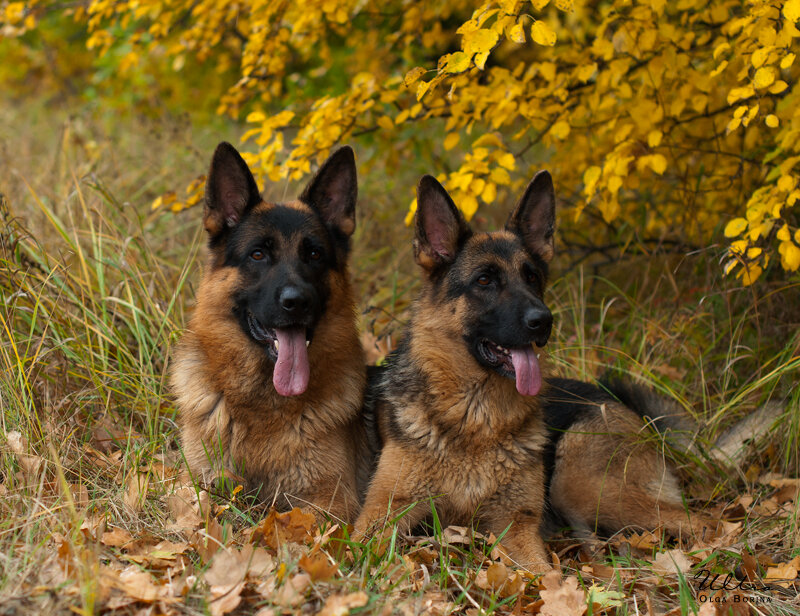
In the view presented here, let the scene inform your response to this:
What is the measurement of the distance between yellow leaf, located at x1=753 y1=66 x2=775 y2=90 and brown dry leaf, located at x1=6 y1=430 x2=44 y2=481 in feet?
12.6

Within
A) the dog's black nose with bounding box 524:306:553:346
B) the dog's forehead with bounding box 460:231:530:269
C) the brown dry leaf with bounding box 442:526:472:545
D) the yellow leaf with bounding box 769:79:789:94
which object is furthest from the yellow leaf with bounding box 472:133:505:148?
the brown dry leaf with bounding box 442:526:472:545

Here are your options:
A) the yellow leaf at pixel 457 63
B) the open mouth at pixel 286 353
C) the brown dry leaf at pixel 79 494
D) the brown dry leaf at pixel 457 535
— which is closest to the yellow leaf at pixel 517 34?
the yellow leaf at pixel 457 63

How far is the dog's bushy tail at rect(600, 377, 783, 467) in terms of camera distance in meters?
4.27

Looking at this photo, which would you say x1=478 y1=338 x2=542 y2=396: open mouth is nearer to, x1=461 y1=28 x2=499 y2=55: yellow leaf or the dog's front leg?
the dog's front leg

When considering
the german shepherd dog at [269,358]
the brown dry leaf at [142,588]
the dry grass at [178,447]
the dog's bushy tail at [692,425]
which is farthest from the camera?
the dog's bushy tail at [692,425]

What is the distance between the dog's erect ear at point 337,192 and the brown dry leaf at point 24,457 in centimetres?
186

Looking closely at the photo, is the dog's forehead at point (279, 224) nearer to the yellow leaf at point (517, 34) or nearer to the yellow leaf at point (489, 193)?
the yellow leaf at point (489, 193)

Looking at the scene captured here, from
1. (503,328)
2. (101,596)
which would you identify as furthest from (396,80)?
(101,596)

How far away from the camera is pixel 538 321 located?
11.4 ft

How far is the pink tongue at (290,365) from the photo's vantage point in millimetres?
3619

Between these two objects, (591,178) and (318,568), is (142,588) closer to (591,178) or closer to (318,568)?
(318,568)

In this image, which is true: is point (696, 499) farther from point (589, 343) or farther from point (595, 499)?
point (589, 343)

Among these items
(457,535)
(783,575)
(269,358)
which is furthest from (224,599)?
(783,575)

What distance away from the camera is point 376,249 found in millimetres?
7367
